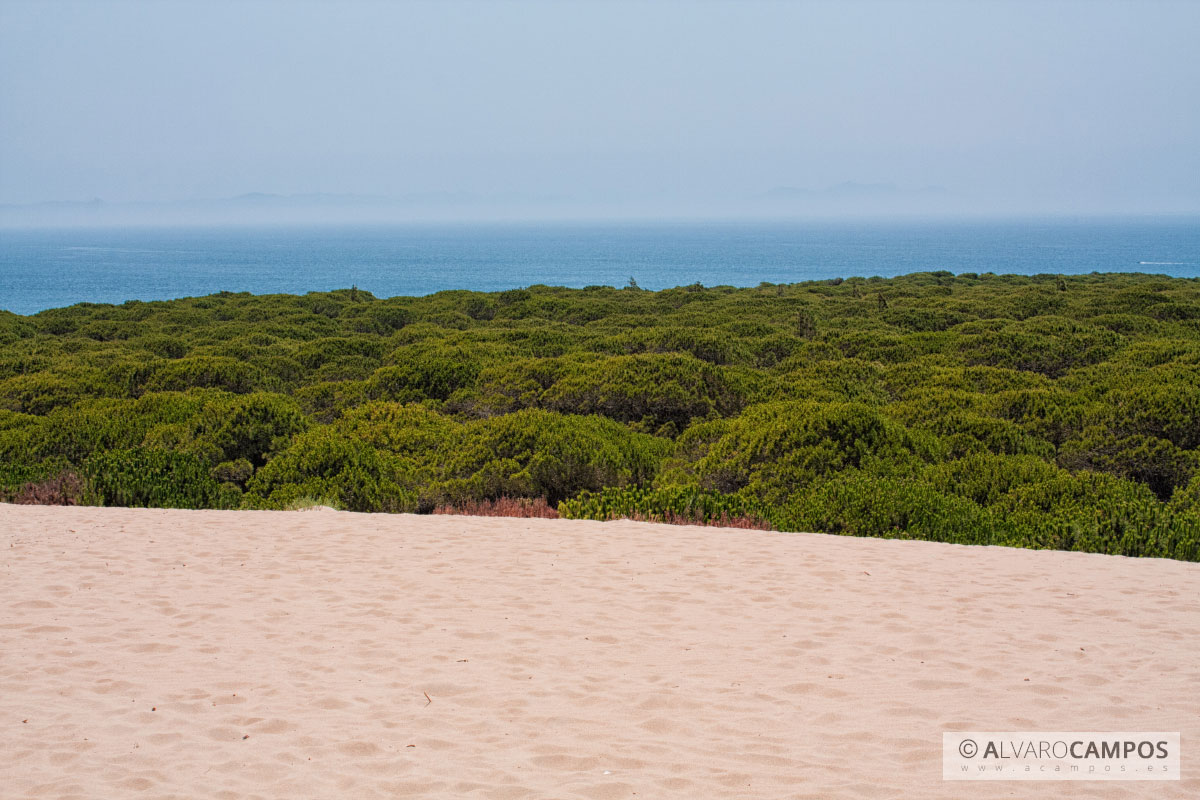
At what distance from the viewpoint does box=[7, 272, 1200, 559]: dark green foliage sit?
35.7 feet

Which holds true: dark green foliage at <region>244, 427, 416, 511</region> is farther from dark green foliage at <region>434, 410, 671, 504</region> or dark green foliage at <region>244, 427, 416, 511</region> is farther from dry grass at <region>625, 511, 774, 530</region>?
dry grass at <region>625, 511, 774, 530</region>

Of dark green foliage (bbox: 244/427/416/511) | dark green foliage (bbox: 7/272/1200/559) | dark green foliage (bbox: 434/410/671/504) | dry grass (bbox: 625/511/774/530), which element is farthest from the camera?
dark green foliage (bbox: 434/410/671/504)

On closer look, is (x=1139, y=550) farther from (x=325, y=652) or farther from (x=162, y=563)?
(x=162, y=563)

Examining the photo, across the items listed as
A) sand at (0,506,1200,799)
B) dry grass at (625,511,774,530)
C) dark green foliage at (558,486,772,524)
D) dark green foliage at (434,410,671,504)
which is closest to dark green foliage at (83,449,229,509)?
sand at (0,506,1200,799)

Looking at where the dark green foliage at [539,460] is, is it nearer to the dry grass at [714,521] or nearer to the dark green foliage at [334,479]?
the dark green foliage at [334,479]

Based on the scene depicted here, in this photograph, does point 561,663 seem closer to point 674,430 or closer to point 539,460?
Answer: point 539,460

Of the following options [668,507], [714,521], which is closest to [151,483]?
[668,507]

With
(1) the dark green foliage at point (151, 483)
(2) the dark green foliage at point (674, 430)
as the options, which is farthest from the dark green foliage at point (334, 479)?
(1) the dark green foliage at point (151, 483)

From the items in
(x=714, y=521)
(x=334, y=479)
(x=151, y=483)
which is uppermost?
(x=151, y=483)

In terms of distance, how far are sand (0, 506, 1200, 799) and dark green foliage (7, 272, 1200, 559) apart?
81.6 inches

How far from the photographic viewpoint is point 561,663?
18.4 ft

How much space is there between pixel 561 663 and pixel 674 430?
39.8 feet

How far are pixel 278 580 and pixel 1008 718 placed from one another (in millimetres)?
5717

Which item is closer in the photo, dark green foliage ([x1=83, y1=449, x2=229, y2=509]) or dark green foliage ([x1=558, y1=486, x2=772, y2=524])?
dark green foliage ([x1=558, y1=486, x2=772, y2=524])
